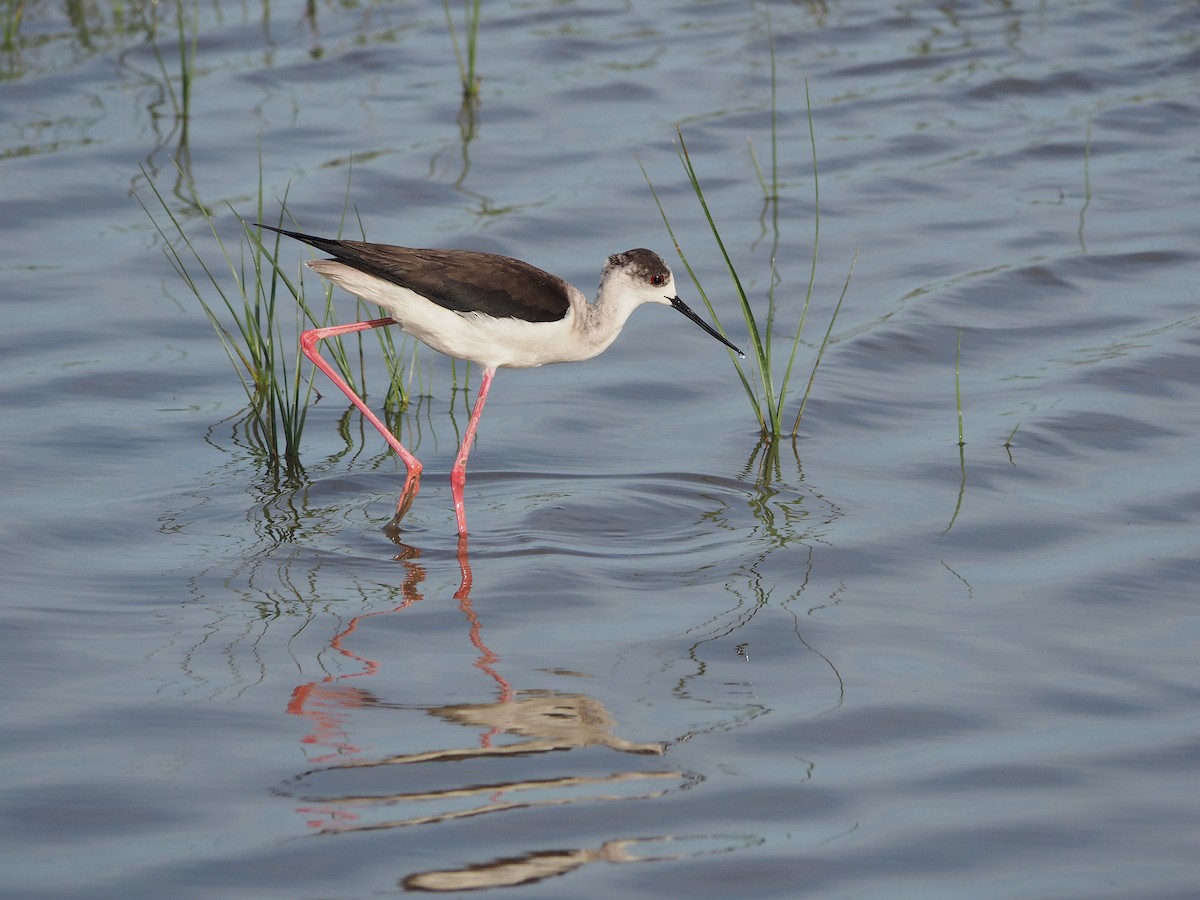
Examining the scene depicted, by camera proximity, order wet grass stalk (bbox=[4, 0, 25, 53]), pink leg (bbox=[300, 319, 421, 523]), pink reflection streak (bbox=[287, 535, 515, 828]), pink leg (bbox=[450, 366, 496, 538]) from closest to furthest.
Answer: pink reflection streak (bbox=[287, 535, 515, 828])
pink leg (bbox=[450, 366, 496, 538])
pink leg (bbox=[300, 319, 421, 523])
wet grass stalk (bbox=[4, 0, 25, 53])

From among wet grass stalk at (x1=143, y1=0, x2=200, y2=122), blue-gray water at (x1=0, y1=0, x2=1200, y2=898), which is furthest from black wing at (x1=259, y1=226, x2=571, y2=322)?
wet grass stalk at (x1=143, y1=0, x2=200, y2=122)

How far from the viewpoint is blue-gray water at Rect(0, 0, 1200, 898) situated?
14.0 ft

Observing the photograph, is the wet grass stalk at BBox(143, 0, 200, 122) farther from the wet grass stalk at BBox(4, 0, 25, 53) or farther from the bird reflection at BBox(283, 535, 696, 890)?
the bird reflection at BBox(283, 535, 696, 890)

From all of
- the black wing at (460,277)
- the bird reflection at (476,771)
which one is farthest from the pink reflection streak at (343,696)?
the black wing at (460,277)

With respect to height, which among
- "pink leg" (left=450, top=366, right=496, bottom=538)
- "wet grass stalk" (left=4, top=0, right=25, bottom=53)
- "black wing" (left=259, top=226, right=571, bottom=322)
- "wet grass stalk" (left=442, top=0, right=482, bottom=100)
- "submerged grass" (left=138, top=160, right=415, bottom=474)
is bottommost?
"pink leg" (left=450, top=366, right=496, bottom=538)

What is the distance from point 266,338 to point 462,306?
5.99 ft

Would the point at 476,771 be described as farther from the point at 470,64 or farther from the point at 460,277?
the point at 470,64

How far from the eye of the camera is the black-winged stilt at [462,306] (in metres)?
6.34

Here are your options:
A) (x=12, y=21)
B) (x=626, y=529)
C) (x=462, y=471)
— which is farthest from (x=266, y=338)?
(x=12, y=21)

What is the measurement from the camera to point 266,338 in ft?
25.9

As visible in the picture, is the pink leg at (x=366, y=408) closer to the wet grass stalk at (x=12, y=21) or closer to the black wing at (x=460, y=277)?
the black wing at (x=460, y=277)

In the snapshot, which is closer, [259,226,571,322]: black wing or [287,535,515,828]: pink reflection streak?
[287,535,515,828]: pink reflection streak

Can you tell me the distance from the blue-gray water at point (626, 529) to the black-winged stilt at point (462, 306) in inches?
17.3

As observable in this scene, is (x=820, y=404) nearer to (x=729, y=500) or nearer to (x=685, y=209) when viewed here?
(x=729, y=500)
